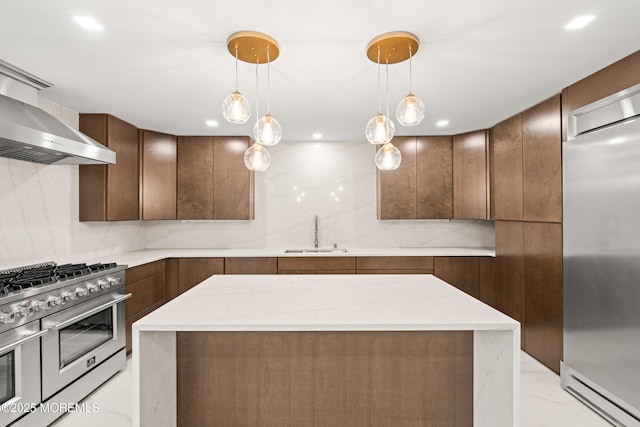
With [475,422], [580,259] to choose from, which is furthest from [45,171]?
[580,259]

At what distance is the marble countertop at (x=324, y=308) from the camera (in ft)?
4.32

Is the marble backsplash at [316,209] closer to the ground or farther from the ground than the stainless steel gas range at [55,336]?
farther from the ground

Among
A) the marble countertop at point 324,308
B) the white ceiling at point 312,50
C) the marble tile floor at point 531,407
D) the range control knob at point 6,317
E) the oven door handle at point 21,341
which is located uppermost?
the white ceiling at point 312,50

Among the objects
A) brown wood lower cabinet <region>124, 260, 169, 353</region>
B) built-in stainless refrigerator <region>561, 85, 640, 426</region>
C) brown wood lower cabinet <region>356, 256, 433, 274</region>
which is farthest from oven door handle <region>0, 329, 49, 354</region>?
built-in stainless refrigerator <region>561, 85, 640, 426</region>

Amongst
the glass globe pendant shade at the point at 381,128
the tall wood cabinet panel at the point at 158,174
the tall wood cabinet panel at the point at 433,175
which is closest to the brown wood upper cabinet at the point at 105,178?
the tall wood cabinet panel at the point at 158,174

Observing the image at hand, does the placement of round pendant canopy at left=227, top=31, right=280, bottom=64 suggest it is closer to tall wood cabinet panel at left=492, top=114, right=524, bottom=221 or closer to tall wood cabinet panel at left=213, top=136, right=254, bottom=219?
tall wood cabinet panel at left=213, top=136, right=254, bottom=219

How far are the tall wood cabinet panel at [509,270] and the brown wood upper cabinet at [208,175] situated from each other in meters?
2.83

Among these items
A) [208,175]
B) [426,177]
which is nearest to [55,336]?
[208,175]

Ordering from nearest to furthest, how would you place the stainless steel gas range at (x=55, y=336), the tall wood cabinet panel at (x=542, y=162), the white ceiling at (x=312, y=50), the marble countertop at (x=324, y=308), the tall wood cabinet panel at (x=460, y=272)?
the marble countertop at (x=324, y=308)
the white ceiling at (x=312, y=50)
the stainless steel gas range at (x=55, y=336)
the tall wood cabinet panel at (x=542, y=162)
the tall wood cabinet panel at (x=460, y=272)

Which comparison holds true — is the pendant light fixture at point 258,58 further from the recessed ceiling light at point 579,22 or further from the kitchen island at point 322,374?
the recessed ceiling light at point 579,22

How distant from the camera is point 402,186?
4012 mm

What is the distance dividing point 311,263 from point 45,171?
8.21 ft

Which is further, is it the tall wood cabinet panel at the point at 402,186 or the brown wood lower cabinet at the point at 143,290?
the tall wood cabinet panel at the point at 402,186

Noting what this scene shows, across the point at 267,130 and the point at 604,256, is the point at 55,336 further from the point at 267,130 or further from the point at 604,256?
the point at 604,256
